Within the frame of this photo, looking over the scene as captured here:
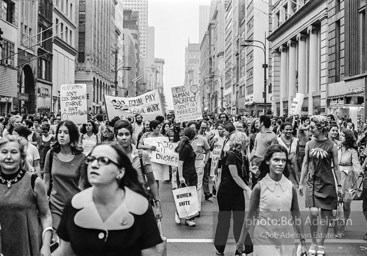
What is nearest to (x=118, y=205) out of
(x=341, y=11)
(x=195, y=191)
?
(x=195, y=191)

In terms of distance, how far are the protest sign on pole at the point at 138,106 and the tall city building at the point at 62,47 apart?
4100 centimetres

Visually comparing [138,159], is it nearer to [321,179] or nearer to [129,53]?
[321,179]

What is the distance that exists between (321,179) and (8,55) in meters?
36.0

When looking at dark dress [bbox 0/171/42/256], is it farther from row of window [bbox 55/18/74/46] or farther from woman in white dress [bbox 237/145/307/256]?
row of window [bbox 55/18/74/46]

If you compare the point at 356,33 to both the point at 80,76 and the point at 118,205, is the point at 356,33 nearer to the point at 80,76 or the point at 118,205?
the point at 118,205

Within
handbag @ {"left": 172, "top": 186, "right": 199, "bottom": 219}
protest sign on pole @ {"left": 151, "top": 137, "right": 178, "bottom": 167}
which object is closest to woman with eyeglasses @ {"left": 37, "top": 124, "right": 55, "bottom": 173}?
protest sign on pole @ {"left": 151, "top": 137, "right": 178, "bottom": 167}

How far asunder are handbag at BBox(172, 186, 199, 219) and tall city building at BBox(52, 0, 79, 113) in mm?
48941

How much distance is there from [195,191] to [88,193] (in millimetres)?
6712

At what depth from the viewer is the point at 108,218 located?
2945 millimetres

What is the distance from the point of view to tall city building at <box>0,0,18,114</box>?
3844 centimetres

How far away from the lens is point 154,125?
11.8 m

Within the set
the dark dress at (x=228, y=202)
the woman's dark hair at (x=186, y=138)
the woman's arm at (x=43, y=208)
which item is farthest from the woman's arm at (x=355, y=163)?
the woman's arm at (x=43, y=208)

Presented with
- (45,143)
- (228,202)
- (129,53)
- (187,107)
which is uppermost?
(129,53)

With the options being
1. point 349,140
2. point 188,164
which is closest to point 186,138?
point 188,164
